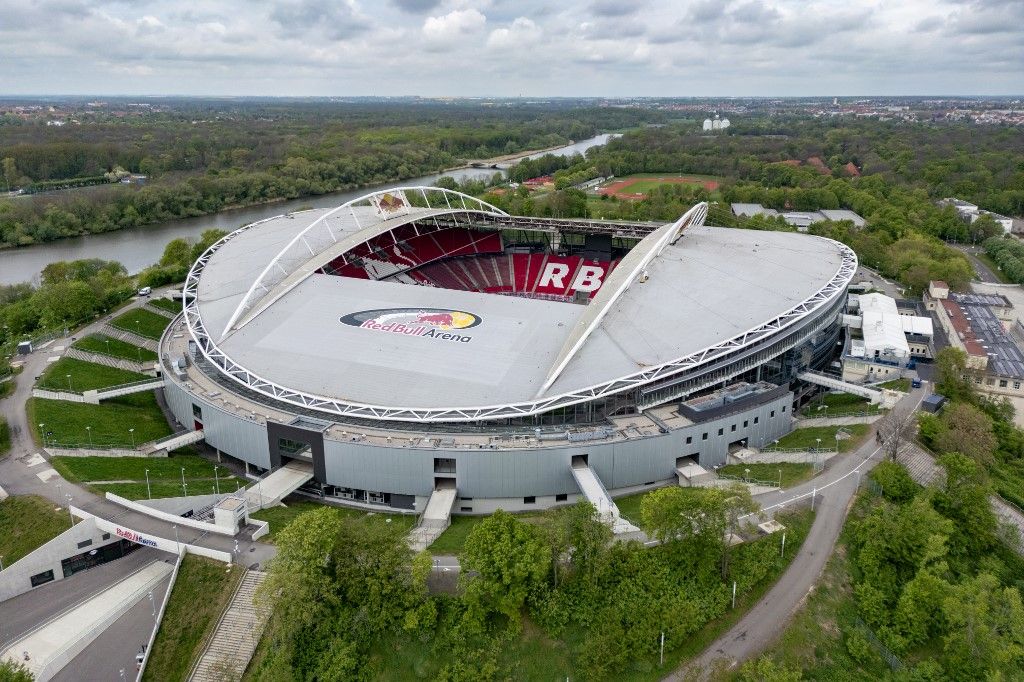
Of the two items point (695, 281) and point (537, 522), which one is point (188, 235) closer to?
point (695, 281)

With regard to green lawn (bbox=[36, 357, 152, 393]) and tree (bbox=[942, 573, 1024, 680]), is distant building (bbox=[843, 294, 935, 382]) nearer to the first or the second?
tree (bbox=[942, 573, 1024, 680])

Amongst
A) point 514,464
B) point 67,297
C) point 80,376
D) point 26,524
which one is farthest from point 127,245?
point 514,464

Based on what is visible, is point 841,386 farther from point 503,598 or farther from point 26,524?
point 26,524

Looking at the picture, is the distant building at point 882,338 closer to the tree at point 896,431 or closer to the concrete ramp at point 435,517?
the tree at point 896,431

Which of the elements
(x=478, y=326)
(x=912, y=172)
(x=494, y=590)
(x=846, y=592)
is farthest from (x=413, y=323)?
(x=912, y=172)

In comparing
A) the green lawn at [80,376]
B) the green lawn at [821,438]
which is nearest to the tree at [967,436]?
the green lawn at [821,438]

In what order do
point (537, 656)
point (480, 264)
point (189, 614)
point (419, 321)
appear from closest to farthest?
point (537, 656), point (189, 614), point (419, 321), point (480, 264)

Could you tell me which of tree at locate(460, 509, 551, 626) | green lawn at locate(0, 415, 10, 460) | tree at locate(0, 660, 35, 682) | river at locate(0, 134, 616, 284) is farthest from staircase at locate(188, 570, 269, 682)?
river at locate(0, 134, 616, 284)
